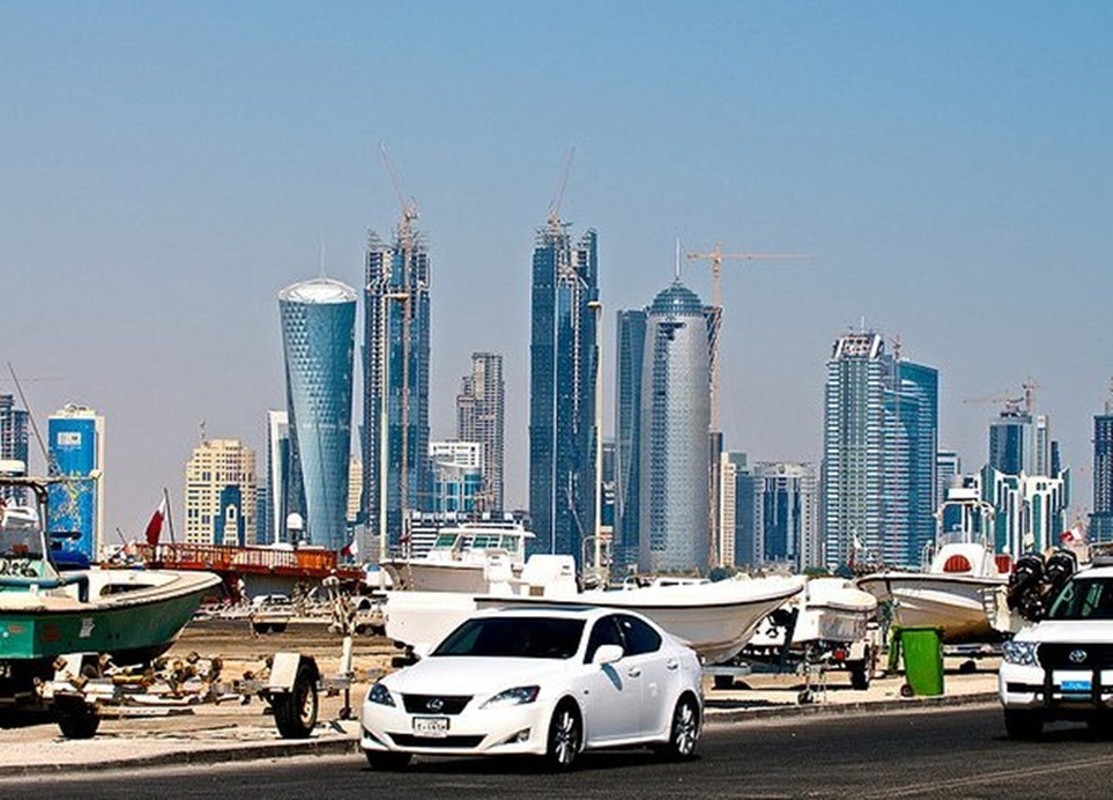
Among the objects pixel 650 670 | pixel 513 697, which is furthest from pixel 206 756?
pixel 650 670

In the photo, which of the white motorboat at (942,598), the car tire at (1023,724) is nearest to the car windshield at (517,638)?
the car tire at (1023,724)

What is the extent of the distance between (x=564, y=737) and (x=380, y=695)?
5.63ft

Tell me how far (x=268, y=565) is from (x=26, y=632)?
69.1 metres

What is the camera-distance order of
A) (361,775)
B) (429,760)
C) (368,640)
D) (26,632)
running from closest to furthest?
(361,775) < (429,760) < (26,632) < (368,640)

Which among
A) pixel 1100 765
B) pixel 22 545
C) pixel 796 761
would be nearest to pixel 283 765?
pixel 796 761

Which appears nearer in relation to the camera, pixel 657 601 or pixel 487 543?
pixel 657 601

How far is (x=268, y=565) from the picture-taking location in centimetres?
9912

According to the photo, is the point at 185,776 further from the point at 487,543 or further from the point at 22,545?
the point at 487,543

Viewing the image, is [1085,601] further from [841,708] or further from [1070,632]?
[841,708]

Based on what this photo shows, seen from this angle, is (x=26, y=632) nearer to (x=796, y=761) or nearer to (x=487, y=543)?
(x=796, y=761)

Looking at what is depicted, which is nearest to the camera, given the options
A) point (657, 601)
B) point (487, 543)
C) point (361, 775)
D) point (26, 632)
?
point (361, 775)

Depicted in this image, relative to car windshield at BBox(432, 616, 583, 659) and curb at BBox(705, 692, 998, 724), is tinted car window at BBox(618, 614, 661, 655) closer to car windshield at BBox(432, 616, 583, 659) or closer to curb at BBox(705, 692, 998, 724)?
car windshield at BBox(432, 616, 583, 659)

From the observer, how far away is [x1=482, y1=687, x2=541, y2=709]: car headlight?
74.7 feet

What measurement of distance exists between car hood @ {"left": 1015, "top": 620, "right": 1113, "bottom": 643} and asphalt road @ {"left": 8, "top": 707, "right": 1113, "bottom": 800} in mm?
1136
